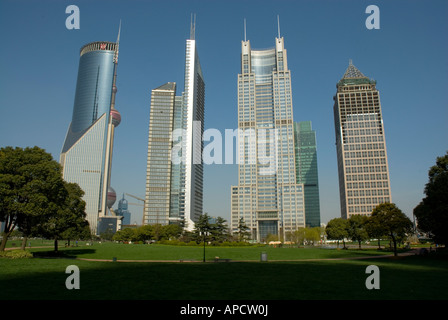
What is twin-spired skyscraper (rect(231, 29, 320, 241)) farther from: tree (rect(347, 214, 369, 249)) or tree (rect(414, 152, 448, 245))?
tree (rect(414, 152, 448, 245))

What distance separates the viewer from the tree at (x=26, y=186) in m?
35.0

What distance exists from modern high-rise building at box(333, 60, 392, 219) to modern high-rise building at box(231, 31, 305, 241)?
2848 cm

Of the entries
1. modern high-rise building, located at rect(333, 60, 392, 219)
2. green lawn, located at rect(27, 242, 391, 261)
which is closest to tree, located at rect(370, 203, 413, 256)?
green lawn, located at rect(27, 242, 391, 261)

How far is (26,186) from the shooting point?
118ft

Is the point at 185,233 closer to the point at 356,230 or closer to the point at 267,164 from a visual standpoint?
the point at 356,230

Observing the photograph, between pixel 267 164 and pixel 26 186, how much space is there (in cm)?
15279

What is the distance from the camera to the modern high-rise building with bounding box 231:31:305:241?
6895 inches

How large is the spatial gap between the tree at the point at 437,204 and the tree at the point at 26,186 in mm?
51275

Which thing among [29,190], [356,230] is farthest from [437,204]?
[29,190]

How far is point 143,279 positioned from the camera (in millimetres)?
19891

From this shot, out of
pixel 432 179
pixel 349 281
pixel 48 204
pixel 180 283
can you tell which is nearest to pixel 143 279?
pixel 180 283

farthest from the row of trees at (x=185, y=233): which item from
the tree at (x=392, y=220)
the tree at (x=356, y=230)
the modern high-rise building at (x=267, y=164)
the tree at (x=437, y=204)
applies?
the modern high-rise building at (x=267, y=164)
